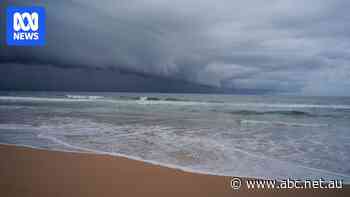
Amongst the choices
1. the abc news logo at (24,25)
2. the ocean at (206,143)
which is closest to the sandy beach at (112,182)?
the ocean at (206,143)

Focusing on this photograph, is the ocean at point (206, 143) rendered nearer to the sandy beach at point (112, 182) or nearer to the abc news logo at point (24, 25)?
the sandy beach at point (112, 182)

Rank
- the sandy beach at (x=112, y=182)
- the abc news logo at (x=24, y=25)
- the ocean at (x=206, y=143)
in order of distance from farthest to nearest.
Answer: the abc news logo at (x=24, y=25), the ocean at (x=206, y=143), the sandy beach at (x=112, y=182)

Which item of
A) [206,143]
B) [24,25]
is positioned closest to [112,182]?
[206,143]

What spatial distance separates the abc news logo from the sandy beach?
147cm

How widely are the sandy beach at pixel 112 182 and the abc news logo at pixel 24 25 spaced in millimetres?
1469

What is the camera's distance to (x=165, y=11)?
3.55 meters

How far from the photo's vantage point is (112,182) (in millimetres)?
2080

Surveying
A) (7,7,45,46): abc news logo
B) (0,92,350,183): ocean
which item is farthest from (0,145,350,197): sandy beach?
(7,7,45,46): abc news logo

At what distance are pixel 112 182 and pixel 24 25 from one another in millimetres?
2118

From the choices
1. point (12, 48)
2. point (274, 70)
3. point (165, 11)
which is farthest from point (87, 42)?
point (274, 70)

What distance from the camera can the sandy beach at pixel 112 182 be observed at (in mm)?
2018

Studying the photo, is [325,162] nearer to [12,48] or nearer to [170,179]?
[170,179]

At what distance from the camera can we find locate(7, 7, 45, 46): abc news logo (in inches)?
114

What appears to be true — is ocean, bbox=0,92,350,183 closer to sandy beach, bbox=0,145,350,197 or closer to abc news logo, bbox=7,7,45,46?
sandy beach, bbox=0,145,350,197
